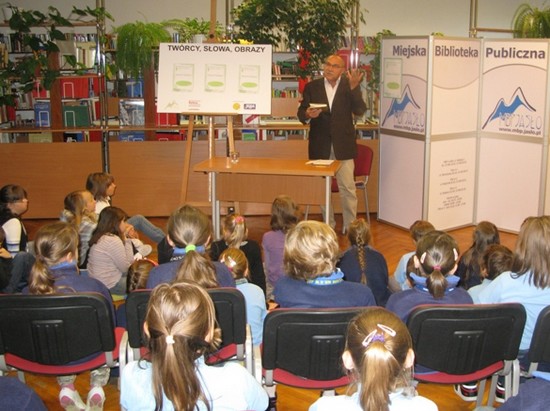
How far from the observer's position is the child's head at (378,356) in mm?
1662

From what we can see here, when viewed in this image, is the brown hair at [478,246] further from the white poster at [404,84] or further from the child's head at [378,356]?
the white poster at [404,84]

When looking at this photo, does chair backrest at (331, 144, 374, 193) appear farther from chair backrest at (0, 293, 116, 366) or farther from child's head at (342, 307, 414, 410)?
child's head at (342, 307, 414, 410)

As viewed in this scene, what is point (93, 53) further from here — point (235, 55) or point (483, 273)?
A: point (483, 273)

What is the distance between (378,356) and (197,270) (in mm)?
1193

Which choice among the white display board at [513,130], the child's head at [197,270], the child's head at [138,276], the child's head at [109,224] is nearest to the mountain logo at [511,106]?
the white display board at [513,130]

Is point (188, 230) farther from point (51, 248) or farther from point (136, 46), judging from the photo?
point (136, 46)

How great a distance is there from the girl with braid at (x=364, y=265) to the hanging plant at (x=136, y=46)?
4419mm

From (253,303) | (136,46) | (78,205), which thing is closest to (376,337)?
(253,303)

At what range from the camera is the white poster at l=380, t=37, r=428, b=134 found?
6062 mm

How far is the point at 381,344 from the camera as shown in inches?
66.4

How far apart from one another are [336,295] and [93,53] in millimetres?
5991

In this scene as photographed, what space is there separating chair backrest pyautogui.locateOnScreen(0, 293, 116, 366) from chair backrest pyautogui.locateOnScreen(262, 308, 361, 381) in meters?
0.66

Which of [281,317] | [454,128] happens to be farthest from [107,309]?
[454,128]

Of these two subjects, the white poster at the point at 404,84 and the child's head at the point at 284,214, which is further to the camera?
the white poster at the point at 404,84
